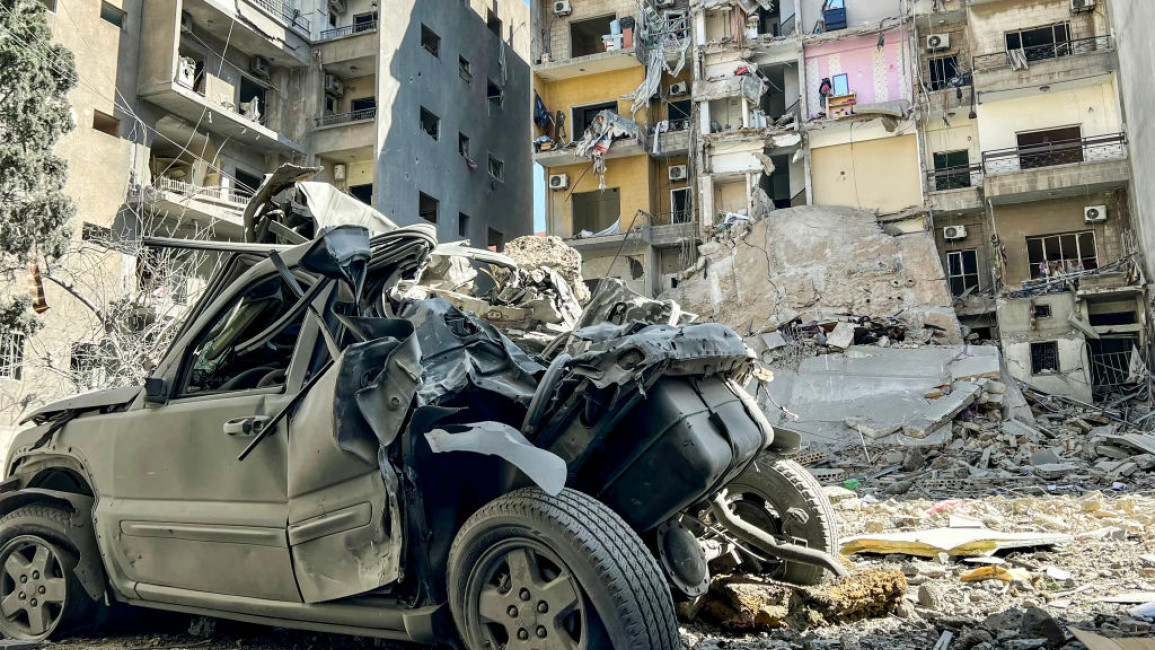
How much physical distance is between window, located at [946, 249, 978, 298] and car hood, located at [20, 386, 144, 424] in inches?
950

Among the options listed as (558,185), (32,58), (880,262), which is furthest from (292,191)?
(558,185)

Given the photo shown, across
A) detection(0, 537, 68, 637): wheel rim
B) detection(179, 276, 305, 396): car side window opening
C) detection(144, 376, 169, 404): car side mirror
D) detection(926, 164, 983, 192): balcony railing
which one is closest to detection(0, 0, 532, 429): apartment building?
detection(0, 537, 68, 637): wheel rim

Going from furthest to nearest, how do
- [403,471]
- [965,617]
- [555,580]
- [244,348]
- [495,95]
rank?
[495,95]
[244,348]
[965,617]
[403,471]
[555,580]

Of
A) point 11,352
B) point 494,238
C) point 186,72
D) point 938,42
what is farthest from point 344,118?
point 938,42

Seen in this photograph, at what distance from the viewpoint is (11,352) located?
1680 cm

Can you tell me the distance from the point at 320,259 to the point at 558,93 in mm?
27257

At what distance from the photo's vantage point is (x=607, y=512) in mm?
2994

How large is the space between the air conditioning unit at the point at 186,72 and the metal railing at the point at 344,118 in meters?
4.39

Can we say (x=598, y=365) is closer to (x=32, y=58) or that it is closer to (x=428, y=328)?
(x=428, y=328)

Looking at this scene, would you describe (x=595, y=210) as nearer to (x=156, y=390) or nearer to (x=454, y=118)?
(x=454, y=118)

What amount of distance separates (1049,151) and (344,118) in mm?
21916

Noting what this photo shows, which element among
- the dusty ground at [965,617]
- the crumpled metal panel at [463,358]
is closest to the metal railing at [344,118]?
the dusty ground at [965,617]

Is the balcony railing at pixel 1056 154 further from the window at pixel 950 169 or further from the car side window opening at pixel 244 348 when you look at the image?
the car side window opening at pixel 244 348

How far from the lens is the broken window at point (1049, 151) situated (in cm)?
2305
